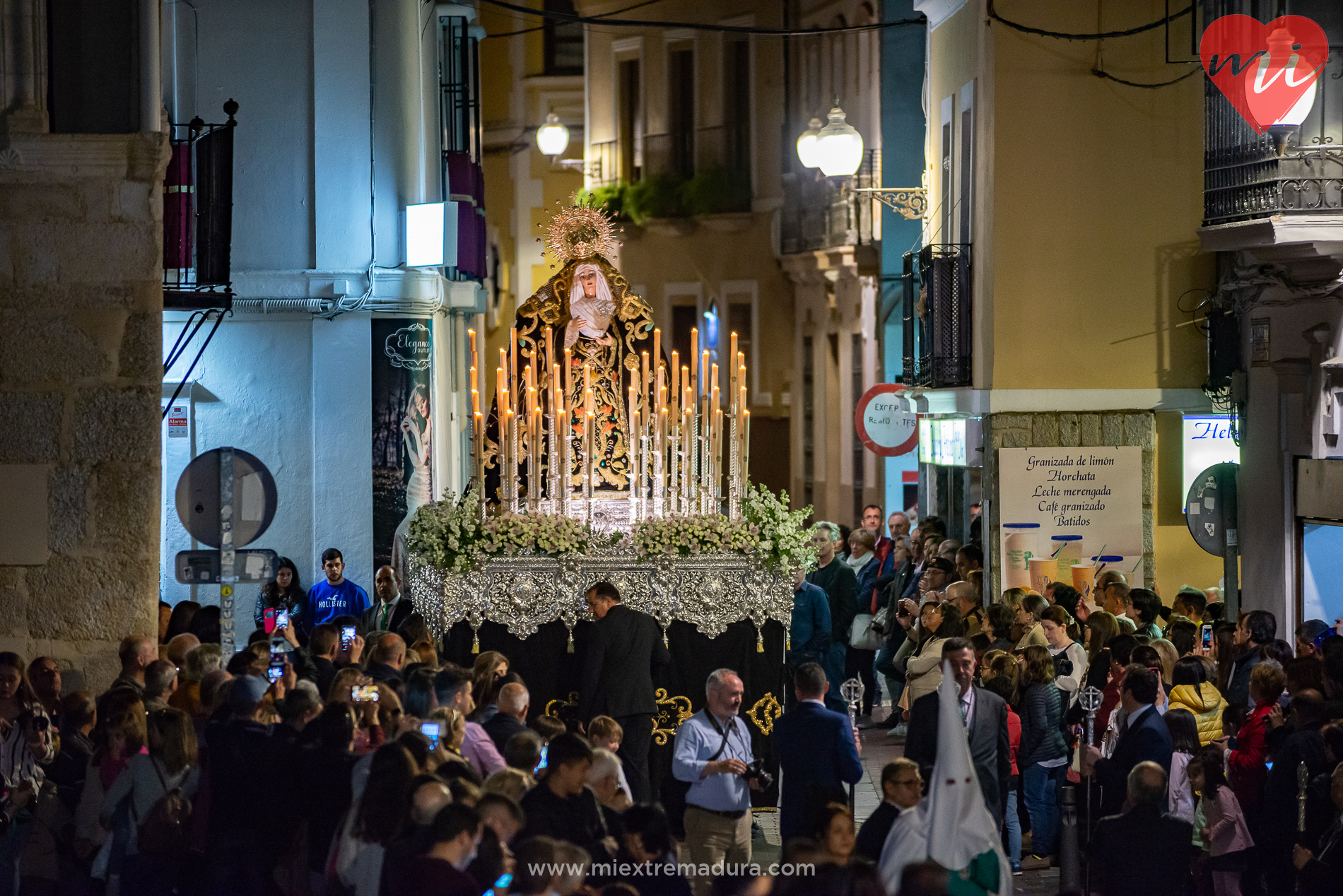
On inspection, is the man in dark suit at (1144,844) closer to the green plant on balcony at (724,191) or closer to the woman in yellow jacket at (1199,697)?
the woman in yellow jacket at (1199,697)

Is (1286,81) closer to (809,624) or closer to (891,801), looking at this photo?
(809,624)

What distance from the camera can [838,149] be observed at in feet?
56.2

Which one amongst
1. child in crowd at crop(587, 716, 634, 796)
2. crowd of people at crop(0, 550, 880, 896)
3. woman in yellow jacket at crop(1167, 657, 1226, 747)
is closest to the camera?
crowd of people at crop(0, 550, 880, 896)

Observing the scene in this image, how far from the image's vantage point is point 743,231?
1067 inches

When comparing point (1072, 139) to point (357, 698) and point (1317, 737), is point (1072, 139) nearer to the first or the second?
point (1317, 737)

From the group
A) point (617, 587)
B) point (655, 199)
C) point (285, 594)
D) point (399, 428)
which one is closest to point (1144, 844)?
point (617, 587)

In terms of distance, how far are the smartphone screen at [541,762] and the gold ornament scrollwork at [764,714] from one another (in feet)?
10.2

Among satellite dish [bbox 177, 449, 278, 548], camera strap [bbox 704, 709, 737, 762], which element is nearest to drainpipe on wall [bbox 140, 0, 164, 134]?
camera strap [bbox 704, 709, 737, 762]

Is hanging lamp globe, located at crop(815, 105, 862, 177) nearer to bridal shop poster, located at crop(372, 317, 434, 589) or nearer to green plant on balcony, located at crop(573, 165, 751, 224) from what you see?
Answer: bridal shop poster, located at crop(372, 317, 434, 589)

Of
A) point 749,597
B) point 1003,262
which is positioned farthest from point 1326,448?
point 749,597

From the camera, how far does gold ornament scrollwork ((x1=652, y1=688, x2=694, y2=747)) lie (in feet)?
37.0

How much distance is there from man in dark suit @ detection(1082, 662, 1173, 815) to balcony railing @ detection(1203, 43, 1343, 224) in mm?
5828

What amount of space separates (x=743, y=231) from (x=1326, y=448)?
14.2m

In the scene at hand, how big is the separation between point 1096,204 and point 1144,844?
353 inches
